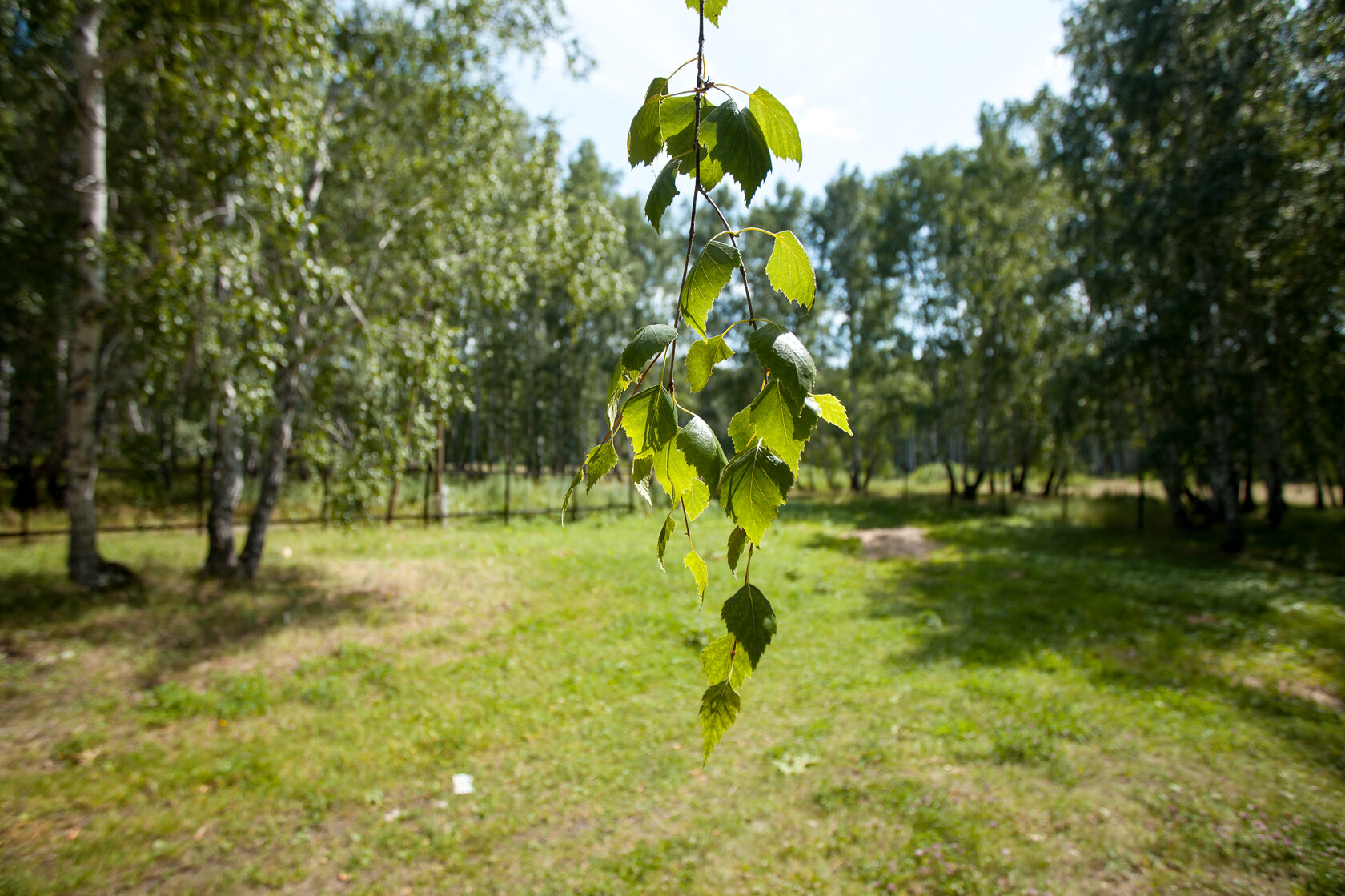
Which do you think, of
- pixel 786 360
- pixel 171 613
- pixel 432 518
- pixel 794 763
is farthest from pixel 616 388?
pixel 432 518

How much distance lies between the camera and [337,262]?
848 cm

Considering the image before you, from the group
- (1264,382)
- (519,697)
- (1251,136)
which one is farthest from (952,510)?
(519,697)

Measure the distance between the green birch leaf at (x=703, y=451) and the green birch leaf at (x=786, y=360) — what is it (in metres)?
0.08

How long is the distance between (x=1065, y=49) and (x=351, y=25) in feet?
47.5

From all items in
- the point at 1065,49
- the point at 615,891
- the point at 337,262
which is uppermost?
the point at 1065,49

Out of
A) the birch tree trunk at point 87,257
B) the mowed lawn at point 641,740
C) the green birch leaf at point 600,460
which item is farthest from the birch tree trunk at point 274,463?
the green birch leaf at point 600,460

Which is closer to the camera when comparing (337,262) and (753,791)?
(753,791)

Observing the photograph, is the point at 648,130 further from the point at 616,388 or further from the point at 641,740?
the point at 641,740

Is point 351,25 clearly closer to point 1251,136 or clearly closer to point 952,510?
point 1251,136

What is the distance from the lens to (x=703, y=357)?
0.63 metres

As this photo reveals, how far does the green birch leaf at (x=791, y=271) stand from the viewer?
0.61 meters

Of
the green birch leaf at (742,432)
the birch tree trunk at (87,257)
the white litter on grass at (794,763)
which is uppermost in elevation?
the birch tree trunk at (87,257)

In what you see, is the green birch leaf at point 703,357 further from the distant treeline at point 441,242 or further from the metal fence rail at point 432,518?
the metal fence rail at point 432,518

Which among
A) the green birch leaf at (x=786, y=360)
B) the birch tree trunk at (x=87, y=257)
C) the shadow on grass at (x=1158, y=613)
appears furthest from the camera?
the birch tree trunk at (x=87, y=257)
